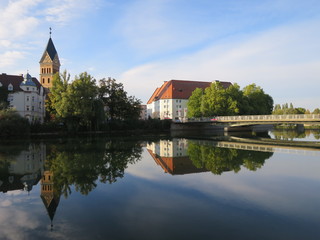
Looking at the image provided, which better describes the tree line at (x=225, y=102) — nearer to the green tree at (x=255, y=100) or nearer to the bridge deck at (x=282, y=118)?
the green tree at (x=255, y=100)

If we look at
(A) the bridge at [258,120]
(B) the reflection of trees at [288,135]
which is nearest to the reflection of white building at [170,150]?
(A) the bridge at [258,120]

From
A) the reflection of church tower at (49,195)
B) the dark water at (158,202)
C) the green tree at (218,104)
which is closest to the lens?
the dark water at (158,202)

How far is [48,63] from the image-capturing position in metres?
75.7

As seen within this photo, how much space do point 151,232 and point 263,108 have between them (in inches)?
2583

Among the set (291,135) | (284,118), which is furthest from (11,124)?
(291,135)

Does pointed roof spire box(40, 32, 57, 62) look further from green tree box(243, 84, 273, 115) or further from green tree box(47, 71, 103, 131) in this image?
green tree box(243, 84, 273, 115)

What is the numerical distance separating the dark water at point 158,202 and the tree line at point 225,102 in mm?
44324

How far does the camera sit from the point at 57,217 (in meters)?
7.91

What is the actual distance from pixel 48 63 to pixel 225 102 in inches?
1916

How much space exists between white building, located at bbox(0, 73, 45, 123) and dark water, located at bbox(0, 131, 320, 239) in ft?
140

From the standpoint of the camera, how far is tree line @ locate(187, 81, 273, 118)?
5978cm

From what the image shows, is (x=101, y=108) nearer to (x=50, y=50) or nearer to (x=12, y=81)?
(x=12, y=81)

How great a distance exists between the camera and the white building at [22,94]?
54125 millimetres

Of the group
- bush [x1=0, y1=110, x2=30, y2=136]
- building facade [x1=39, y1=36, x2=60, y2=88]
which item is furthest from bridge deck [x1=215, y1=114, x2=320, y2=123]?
Result: building facade [x1=39, y1=36, x2=60, y2=88]
